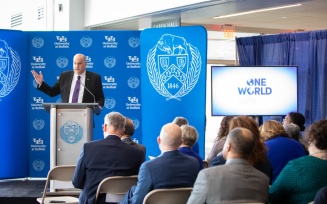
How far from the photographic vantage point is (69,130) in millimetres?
7879

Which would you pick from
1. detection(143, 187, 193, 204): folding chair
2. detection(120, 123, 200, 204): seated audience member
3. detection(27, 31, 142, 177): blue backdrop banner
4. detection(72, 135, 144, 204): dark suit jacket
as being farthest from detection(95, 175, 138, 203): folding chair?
detection(27, 31, 142, 177): blue backdrop banner

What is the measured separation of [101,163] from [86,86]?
9.66 feet

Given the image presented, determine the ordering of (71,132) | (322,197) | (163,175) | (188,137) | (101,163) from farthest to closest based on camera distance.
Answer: (71,132), (188,137), (101,163), (163,175), (322,197)

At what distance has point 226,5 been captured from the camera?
10.5 metres

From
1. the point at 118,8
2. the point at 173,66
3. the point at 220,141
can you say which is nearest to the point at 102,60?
the point at 173,66

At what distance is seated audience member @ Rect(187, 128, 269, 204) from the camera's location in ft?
13.5

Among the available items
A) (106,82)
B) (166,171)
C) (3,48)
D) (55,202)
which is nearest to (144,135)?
(106,82)

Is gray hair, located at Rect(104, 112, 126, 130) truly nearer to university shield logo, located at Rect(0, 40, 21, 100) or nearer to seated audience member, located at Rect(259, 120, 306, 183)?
seated audience member, located at Rect(259, 120, 306, 183)

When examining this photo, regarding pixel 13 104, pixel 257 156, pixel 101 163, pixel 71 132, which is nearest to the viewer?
pixel 257 156

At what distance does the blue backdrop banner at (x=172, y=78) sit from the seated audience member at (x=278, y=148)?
3.25 metres

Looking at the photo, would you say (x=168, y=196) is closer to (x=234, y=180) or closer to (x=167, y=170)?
(x=167, y=170)

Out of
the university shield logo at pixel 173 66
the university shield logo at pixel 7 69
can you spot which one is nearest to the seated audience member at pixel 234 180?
the university shield logo at pixel 173 66

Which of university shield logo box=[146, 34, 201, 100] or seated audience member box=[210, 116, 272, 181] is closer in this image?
seated audience member box=[210, 116, 272, 181]

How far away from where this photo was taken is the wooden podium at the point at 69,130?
7.85 meters
